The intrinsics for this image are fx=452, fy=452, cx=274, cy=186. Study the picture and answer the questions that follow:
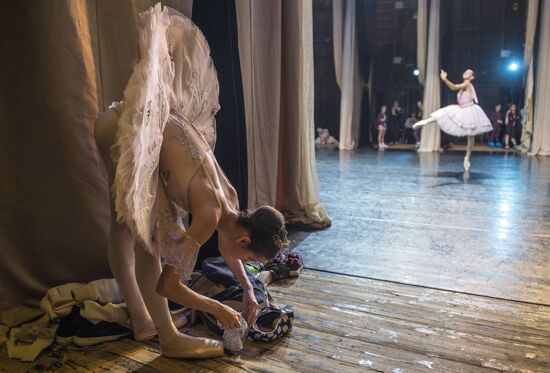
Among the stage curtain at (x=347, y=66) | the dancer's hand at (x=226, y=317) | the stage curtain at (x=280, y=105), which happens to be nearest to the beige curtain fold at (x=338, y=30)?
the stage curtain at (x=347, y=66)

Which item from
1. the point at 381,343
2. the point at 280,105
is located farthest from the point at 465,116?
the point at 381,343

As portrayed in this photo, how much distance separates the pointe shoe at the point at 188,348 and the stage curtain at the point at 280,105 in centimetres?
126

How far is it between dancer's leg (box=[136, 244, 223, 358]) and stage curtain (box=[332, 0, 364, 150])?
857 cm

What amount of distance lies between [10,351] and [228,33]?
1.82 meters

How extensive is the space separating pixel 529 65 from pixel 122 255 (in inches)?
342

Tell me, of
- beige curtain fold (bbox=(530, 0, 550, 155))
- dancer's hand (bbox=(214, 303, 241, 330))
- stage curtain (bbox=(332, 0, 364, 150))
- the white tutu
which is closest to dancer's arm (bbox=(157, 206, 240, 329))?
dancer's hand (bbox=(214, 303, 241, 330))

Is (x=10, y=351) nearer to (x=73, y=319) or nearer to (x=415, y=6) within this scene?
(x=73, y=319)

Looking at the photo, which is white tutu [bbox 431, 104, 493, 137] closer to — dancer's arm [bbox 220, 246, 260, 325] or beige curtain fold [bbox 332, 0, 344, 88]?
beige curtain fold [bbox 332, 0, 344, 88]

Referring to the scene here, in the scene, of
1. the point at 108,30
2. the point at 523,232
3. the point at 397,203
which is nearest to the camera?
the point at 108,30

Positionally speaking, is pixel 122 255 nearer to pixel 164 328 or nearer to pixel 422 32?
pixel 164 328

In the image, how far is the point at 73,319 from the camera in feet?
5.53

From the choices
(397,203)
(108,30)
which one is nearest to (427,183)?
(397,203)

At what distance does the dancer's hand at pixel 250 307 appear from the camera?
5.05 ft

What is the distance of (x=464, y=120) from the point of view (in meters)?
5.79
